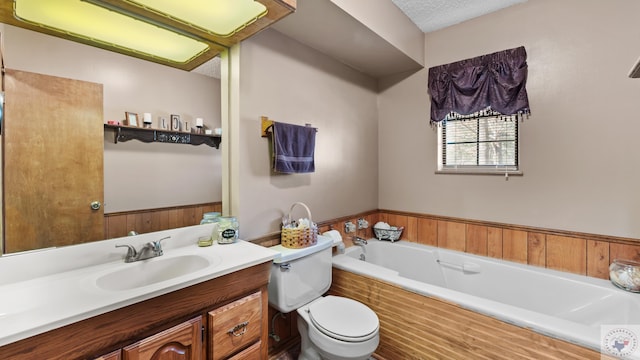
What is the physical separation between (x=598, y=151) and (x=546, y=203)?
47 centimetres

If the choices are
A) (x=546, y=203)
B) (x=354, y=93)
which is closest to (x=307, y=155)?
(x=354, y=93)

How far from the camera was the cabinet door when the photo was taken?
968 mm

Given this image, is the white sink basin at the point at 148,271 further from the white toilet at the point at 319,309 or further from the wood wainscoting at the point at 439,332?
the wood wainscoting at the point at 439,332

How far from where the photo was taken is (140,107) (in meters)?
1.40

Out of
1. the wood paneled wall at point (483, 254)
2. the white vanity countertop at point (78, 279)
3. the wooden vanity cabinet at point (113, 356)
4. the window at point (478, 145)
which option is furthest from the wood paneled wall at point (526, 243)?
the wooden vanity cabinet at point (113, 356)

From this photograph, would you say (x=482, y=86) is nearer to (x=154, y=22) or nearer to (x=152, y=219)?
(x=154, y=22)

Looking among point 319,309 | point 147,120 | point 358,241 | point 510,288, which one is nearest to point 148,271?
point 147,120

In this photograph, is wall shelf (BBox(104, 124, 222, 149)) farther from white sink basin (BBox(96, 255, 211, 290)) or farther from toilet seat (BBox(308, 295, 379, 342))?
toilet seat (BBox(308, 295, 379, 342))

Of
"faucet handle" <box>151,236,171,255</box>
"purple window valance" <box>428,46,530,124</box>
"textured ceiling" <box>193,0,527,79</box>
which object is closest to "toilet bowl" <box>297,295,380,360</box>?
"faucet handle" <box>151,236,171,255</box>

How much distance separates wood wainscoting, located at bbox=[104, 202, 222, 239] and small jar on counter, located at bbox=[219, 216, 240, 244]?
0.49 feet

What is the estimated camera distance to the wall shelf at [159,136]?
1.35m

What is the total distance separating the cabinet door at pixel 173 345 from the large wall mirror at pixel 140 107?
2.26 ft

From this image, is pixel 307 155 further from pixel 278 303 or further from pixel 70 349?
pixel 70 349

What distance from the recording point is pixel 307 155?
209 centimetres
